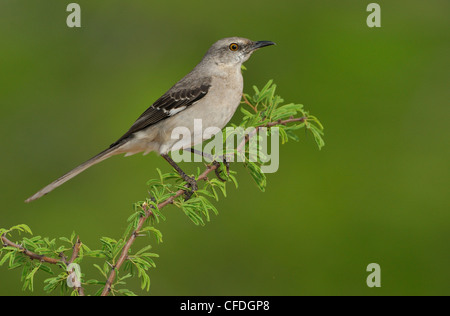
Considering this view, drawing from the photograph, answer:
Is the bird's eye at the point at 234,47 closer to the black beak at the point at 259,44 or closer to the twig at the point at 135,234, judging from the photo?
the black beak at the point at 259,44

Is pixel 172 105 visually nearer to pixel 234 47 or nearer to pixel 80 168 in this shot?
pixel 234 47

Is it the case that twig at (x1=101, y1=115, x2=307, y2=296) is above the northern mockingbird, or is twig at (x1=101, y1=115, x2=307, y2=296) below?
below

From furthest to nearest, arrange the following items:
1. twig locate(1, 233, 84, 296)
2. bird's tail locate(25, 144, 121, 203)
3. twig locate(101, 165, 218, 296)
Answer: bird's tail locate(25, 144, 121, 203), twig locate(1, 233, 84, 296), twig locate(101, 165, 218, 296)

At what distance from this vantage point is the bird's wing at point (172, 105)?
17.1 ft

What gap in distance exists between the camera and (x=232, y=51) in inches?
215

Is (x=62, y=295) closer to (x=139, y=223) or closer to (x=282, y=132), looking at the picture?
(x=139, y=223)

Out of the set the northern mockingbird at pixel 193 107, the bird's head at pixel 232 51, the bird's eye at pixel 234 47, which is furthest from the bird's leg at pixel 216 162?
the bird's eye at pixel 234 47

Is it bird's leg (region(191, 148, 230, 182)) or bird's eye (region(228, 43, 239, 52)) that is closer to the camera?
bird's leg (region(191, 148, 230, 182))

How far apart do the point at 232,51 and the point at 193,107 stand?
2.37 ft

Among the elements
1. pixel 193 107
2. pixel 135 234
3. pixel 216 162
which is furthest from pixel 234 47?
pixel 135 234

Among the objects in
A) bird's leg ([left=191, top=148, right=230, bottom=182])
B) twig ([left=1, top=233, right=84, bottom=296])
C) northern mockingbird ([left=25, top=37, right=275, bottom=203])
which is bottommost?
twig ([left=1, top=233, right=84, bottom=296])

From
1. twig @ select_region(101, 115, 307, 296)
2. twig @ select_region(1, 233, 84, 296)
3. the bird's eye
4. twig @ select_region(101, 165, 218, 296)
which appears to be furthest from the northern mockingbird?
twig @ select_region(1, 233, 84, 296)

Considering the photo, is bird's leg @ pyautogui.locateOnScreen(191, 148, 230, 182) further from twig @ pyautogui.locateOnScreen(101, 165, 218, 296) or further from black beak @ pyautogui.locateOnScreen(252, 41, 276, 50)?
black beak @ pyautogui.locateOnScreen(252, 41, 276, 50)

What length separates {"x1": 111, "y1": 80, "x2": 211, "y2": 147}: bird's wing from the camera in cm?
522
